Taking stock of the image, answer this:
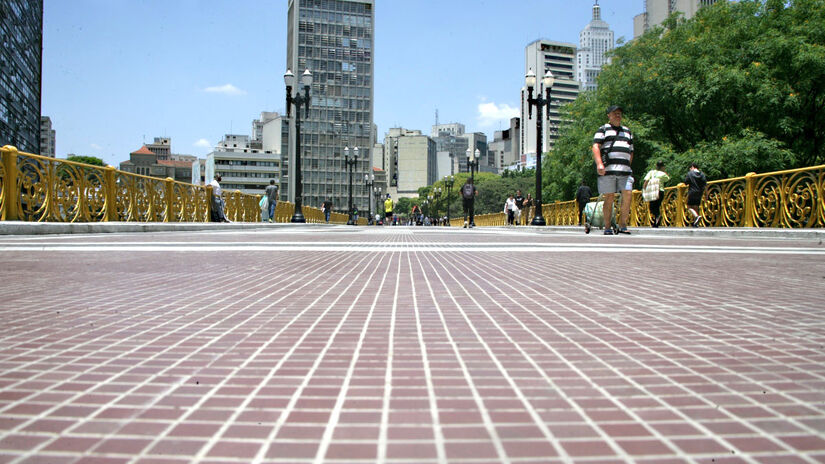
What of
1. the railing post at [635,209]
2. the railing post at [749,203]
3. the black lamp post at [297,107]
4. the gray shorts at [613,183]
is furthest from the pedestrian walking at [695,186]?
the black lamp post at [297,107]

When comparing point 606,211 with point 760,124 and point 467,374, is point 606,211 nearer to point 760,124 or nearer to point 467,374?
point 467,374

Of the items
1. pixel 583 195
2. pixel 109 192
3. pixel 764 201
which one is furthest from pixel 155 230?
pixel 583 195

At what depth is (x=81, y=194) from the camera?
10875 mm

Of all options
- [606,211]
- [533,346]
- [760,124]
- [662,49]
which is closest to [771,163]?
[760,124]

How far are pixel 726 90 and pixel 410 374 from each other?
28370 mm

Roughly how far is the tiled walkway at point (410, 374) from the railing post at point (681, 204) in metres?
12.8

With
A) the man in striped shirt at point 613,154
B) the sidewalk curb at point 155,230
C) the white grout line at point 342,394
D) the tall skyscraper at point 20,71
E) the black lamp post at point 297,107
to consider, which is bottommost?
the white grout line at point 342,394

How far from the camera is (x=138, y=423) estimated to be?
43.7 inches

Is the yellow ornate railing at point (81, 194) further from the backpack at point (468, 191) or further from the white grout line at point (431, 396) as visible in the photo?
the backpack at point (468, 191)

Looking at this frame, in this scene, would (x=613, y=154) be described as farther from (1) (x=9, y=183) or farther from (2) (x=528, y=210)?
(2) (x=528, y=210)

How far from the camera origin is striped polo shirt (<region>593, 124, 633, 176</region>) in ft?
30.8

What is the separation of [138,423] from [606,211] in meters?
10.2

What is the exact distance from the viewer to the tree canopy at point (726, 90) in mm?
23578

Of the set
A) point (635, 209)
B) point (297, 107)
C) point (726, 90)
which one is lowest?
point (635, 209)
